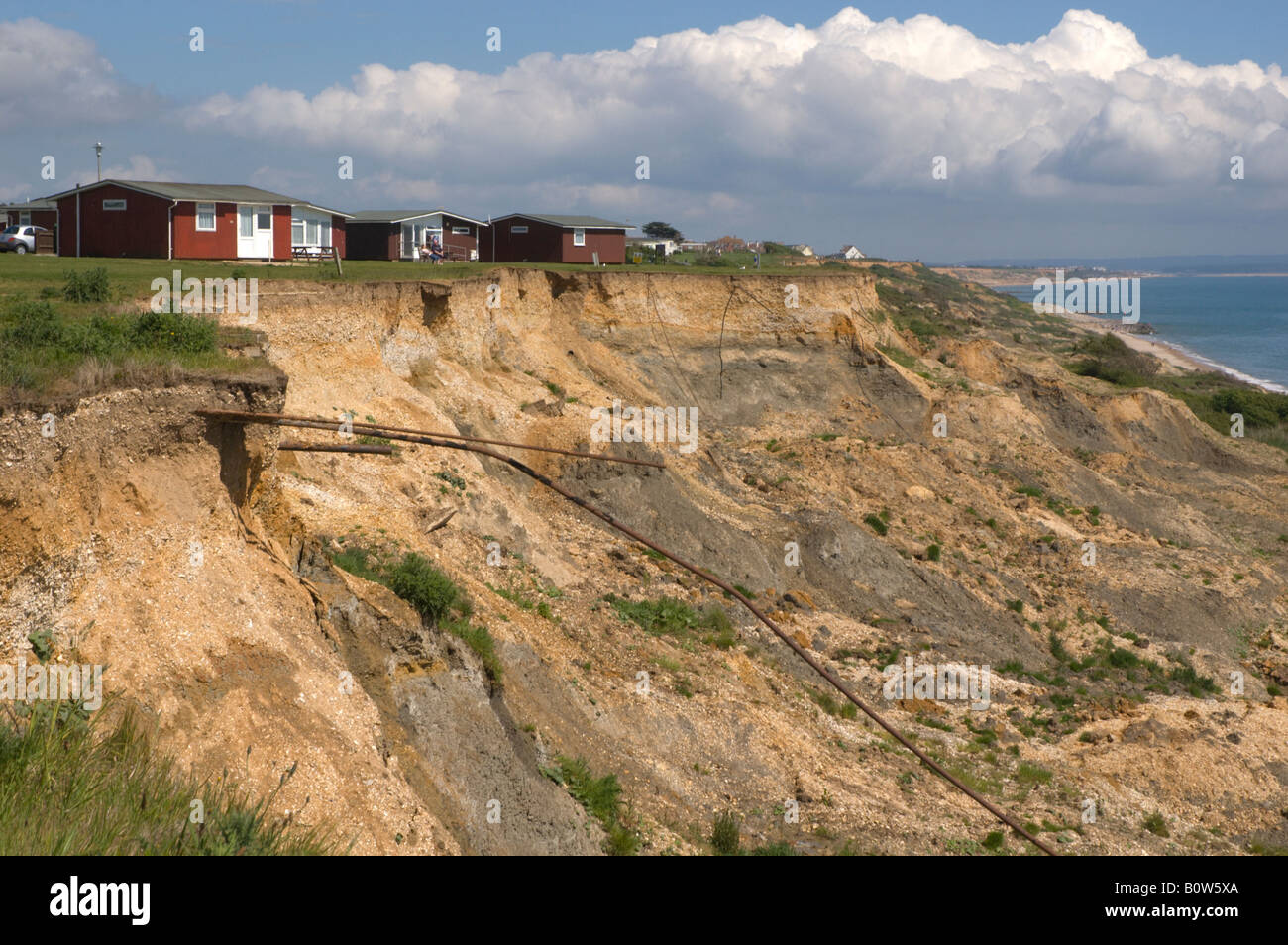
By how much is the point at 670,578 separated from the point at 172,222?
1928cm

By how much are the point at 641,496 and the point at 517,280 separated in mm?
9956

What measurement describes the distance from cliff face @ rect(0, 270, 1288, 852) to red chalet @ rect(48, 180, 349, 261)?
25.8 ft

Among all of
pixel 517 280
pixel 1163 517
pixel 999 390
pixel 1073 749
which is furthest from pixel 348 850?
pixel 999 390

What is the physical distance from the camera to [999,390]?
45.5m

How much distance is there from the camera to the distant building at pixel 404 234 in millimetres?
43875

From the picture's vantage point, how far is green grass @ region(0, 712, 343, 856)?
25.1 ft

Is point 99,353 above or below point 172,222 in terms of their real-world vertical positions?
below

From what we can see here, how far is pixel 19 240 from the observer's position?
34.2m

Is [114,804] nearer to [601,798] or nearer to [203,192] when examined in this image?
[601,798]

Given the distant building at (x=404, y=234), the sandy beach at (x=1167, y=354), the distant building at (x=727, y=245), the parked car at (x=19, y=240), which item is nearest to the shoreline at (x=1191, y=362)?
the sandy beach at (x=1167, y=354)

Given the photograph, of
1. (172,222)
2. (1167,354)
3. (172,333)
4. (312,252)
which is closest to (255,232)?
(172,222)

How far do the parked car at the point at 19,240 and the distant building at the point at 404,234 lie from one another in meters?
11.7
